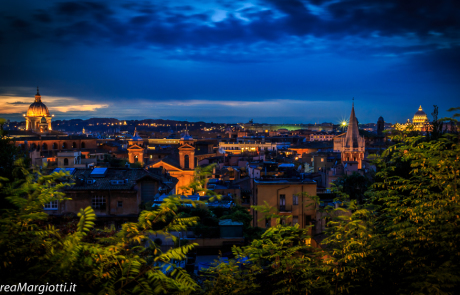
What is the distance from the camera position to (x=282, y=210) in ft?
53.3

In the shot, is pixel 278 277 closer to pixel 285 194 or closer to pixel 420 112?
pixel 285 194

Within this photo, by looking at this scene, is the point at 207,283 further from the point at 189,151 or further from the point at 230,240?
the point at 189,151

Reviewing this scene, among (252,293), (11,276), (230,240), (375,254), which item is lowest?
(230,240)

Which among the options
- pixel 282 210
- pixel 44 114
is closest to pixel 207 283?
pixel 282 210

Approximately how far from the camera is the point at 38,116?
116750mm

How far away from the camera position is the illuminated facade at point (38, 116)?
114438 millimetres

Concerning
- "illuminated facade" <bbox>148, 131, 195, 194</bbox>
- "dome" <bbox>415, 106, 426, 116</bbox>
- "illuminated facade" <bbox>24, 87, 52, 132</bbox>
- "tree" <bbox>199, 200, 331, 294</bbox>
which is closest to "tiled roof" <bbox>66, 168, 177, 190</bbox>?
"illuminated facade" <bbox>148, 131, 195, 194</bbox>

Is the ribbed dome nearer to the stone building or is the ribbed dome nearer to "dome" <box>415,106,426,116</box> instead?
the stone building

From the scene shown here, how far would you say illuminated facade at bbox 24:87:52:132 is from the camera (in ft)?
375

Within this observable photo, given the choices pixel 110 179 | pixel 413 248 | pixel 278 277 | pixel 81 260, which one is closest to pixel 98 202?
pixel 110 179

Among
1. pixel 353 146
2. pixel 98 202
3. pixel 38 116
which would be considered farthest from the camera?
pixel 38 116

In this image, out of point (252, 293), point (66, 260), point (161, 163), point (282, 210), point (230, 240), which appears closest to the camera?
point (66, 260)

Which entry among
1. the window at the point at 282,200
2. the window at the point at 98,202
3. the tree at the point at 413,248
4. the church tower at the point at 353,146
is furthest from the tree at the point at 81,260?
the church tower at the point at 353,146

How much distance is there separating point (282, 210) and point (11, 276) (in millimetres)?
13691
